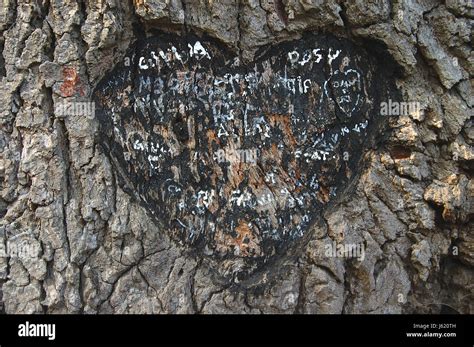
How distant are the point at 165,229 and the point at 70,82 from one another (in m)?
0.93

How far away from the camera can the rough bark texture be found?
2.81 m

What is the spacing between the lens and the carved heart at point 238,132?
2.91 meters

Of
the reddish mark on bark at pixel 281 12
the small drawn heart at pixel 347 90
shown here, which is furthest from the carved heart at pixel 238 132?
the reddish mark on bark at pixel 281 12

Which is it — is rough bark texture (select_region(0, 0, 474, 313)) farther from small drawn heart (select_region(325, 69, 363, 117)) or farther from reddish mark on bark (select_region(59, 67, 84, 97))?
small drawn heart (select_region(325, 69, 363, 117))

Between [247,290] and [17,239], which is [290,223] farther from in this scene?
[17,239]

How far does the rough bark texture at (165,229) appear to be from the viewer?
2811 millimetres

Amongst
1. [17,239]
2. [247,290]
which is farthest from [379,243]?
[17,239]

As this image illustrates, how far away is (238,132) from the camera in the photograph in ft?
9.68

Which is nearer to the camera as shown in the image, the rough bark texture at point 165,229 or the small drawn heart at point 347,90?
the rough bark texture at point 165,229

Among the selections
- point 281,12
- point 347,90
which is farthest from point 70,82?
point 347,90

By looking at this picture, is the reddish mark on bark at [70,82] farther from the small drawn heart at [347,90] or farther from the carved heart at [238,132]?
the small drawn heart at [347,90]

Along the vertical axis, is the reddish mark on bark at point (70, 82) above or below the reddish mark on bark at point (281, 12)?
below

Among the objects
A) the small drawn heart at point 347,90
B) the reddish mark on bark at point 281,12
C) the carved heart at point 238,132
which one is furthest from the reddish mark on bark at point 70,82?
the small drawn heart at point 347,90

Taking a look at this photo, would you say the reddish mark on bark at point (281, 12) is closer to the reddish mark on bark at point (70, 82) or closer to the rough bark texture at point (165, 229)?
the rough bark texture at point (165, 229)
